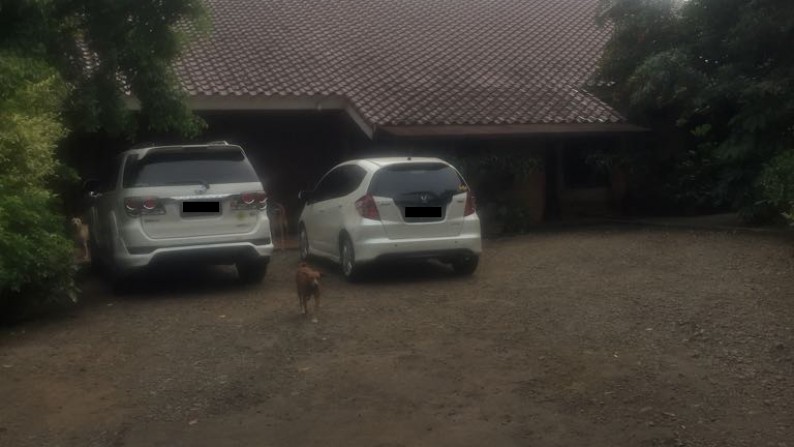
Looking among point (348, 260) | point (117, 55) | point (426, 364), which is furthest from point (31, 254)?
point (426, 364)

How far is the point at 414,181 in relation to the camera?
11.6 metres

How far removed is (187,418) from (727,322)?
4.95 meters

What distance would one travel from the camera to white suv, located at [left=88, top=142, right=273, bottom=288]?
1075 centimetres

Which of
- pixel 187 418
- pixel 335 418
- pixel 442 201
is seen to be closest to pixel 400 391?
pixel 335 418

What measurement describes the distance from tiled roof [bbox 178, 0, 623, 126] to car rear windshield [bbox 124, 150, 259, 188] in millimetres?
5845

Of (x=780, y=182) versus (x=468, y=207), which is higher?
(x=468, y=207)

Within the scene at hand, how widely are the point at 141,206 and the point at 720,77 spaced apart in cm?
1055

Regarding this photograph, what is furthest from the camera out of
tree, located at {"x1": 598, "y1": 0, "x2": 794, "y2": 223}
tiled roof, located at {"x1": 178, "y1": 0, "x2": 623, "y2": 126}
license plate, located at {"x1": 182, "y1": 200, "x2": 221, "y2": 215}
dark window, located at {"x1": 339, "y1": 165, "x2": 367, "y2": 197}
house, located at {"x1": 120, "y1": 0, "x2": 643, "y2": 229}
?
tiled roof, located at {"x1": 178, "y1": 0, "x2": 623, "y2": 126}

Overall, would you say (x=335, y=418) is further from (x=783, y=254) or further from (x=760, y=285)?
(x=783, y=254)

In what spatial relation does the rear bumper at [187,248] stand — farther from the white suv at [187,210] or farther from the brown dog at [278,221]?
the brown dog at [278,221]

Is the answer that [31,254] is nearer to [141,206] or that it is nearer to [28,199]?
[28,199]

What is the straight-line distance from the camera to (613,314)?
9.16 metres

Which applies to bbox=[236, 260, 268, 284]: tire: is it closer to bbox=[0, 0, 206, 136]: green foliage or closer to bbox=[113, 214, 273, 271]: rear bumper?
bbox=[113, 214, 273, 271]: rear bumper

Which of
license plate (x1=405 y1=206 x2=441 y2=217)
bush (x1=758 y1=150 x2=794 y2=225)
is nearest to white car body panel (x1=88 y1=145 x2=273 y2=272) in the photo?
license plate (x1=405 y1=206 x2=441 y2=217)
